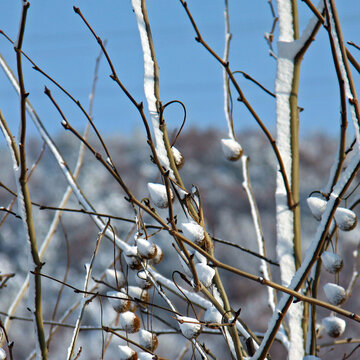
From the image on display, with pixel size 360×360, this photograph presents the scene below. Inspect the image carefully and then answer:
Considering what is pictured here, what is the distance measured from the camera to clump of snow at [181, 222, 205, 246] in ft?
1.27

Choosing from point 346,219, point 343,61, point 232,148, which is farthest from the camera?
point 232,148

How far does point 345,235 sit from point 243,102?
14.1ft

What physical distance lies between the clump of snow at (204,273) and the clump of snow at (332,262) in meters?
0.12

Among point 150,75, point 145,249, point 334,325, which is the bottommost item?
point 334,325

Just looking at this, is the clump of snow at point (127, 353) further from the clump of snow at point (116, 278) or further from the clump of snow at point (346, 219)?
the clump of snow at point (346, 219)

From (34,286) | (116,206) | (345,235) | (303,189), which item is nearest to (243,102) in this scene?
(34,286)

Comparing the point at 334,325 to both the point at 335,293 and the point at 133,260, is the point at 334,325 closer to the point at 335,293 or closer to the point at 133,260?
the point at 335,293

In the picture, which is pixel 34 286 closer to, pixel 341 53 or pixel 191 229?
pixel 191 229

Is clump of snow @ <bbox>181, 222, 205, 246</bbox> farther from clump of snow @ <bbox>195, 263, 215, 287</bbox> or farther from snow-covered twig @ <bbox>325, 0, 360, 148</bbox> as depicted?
snow-covered twig @ <bbox>325, 0, 360, 148</bbox>

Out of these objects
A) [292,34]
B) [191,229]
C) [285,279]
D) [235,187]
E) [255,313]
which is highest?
[292,34]

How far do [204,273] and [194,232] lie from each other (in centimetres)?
3

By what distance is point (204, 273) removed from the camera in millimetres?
398

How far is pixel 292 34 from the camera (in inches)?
22.1

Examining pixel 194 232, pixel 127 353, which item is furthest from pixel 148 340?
pixel 194 232
